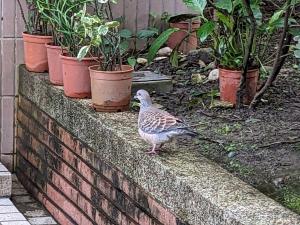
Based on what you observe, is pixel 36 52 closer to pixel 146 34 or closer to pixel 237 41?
pixel 146 34

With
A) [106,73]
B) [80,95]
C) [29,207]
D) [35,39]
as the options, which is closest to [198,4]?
[106,73]

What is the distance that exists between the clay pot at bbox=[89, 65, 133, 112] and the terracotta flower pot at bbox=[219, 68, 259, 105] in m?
0.59

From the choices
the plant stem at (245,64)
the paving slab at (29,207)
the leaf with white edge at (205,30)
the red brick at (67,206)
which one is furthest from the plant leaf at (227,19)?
the paving slab at (29,207)

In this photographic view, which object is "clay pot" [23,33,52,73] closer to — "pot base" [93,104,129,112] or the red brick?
the red brick

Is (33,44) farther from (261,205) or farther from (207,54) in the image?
(261,205)

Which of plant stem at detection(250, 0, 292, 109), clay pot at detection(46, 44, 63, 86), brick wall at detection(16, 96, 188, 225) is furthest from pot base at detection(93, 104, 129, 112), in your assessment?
plant stem at detection(250, 0, 292, 109)

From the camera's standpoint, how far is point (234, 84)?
16.5 ft

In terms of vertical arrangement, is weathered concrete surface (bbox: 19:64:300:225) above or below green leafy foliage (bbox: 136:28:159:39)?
below

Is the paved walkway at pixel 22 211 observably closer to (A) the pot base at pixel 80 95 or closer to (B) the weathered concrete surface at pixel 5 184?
(B) the weathered concrete surface at pixel 5 184

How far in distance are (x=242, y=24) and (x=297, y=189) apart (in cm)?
167

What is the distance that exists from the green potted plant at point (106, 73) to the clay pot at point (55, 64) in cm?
47

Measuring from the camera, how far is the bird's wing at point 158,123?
4000 mm

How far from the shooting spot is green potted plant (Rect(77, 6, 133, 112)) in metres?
4.80

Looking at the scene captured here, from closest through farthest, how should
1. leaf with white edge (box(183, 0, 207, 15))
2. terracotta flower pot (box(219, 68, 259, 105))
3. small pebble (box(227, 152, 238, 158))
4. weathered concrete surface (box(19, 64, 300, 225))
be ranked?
weathered concrete surface (box(19, 64, 300, 225)) → small pebble (box(227, 152, 238, 158)) → leaf with white edge (box(183, 0, 207, 15)) → terracotta flower pot (box(219, 68, 259, 105))
